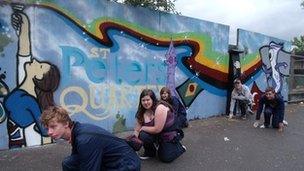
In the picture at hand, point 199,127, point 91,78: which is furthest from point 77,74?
point 199,127

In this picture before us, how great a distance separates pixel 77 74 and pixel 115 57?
3.31 feet

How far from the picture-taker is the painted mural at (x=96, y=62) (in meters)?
7.32

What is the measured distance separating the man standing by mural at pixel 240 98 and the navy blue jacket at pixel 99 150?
27.7 ft

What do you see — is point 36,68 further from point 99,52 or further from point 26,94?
point 99,52

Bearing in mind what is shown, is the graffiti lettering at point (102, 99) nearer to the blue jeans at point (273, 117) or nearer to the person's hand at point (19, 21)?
the person's hand at point (19, 21)

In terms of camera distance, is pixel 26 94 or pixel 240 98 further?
pixel 240 98

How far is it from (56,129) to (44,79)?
4317 mm

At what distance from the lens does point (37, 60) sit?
754 centimetres

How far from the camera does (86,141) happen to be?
356 cm

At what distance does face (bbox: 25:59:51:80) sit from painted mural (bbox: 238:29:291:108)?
6905mm

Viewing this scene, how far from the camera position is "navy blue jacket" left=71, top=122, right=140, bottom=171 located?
11.7 feet

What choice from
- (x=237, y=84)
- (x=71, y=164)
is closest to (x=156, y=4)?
(x=237, y=84)

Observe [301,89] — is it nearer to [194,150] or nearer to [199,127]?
[199,127]

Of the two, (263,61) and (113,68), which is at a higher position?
(263,61)
